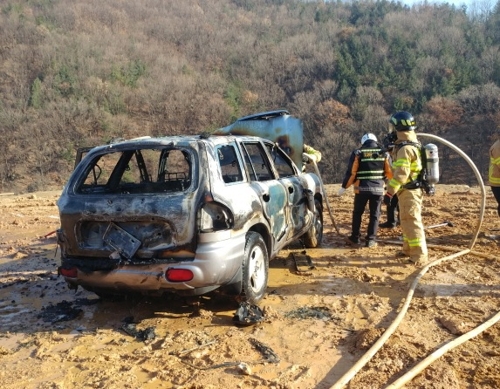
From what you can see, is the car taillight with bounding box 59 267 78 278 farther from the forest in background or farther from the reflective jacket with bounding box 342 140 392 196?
the forest in background

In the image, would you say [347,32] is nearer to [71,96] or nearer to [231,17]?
[231,17]

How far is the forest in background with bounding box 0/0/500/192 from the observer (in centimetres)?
4616

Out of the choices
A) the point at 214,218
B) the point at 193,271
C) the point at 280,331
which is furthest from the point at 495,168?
the point at 193,271

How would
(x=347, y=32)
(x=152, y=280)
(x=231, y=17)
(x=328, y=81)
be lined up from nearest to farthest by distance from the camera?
(x=152, y=280) < (x=328, y=81) < (x=347, y=32) < (x=231, y=17)

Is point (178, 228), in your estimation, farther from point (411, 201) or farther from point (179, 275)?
point (411, 201)

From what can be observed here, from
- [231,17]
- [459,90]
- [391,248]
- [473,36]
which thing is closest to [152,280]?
[391,248]

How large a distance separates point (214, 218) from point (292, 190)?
6.05 feet

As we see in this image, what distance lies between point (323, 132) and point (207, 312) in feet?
150

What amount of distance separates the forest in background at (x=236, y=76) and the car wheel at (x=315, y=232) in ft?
114

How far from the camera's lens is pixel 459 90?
51.4m

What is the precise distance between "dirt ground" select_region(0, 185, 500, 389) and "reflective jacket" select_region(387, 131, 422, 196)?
1053 millimetres

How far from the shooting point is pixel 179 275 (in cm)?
362

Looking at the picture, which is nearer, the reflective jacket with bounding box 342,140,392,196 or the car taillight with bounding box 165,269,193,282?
the car taillight with bounding box 165,269,193,282

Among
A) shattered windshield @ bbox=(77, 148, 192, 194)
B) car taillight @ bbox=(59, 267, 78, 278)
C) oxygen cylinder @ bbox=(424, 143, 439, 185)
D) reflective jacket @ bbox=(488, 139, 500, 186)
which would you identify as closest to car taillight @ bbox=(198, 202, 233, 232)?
shattered windshield @ bbox=(77, 148, 192, 194)
